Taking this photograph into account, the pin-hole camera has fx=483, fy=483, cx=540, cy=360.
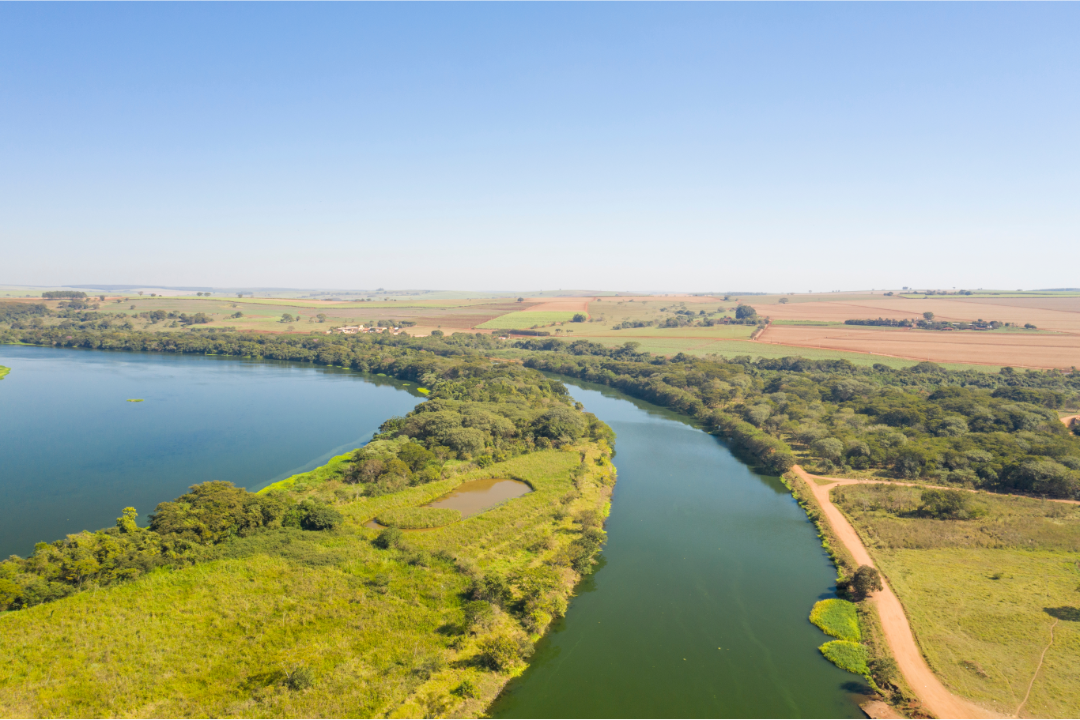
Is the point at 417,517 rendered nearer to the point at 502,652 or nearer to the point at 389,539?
the point at 389,539

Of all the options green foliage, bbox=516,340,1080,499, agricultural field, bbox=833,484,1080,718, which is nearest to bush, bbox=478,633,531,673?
agricultural field, bbox=833,484,1080,718

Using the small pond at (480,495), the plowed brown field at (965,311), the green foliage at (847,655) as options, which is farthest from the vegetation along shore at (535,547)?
the plowed brown field at (965,311)

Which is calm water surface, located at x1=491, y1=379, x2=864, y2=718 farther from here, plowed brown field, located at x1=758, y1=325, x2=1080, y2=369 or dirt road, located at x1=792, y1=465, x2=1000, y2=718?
plowed brown field, located at x1=758, y1=325, x2=1080, y2=369

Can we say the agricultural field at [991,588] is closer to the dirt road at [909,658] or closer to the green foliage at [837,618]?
the dirt road at [909,658]

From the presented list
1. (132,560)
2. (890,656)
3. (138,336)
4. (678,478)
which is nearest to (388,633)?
(132,560)

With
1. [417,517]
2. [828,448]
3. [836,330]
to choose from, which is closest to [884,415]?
[828,448]

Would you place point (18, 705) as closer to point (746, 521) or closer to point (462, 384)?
point (746, 521)

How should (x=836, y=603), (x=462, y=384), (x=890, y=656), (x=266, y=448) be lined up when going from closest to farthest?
(x=890, y=656)
(x=836, y=603)
(x=266, y=448)
(x=462, y=384)
